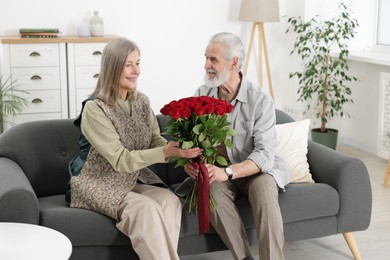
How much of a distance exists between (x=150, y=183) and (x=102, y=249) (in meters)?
0.45

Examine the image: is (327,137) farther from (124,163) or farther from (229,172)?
(124,163)

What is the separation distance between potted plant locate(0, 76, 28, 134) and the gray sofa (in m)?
1.87

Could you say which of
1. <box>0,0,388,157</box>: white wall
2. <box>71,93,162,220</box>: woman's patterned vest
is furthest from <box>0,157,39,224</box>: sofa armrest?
<box>0,0,388,157</box>: white wall

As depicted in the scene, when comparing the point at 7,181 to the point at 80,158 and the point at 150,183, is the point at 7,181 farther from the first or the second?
the point at 150,183

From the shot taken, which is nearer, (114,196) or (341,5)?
(114,196)

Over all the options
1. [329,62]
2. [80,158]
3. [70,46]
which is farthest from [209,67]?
[329,62]

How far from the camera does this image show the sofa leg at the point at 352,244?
3725 millimetres

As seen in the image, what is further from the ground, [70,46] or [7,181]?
[70,46]

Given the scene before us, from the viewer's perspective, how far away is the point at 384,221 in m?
4.50

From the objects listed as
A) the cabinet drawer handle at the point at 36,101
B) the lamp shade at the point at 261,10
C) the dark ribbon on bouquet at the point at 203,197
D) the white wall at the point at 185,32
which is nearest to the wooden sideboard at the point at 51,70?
the cabinet drawer handle at the point at 36,101

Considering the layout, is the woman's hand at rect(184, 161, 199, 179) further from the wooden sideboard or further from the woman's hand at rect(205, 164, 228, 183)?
the wooden sideboard

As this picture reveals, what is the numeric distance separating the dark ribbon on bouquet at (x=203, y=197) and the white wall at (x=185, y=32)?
3.23 m

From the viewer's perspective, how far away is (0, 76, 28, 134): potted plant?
18.1 feet

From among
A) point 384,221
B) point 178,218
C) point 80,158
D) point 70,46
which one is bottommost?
point 384,221
